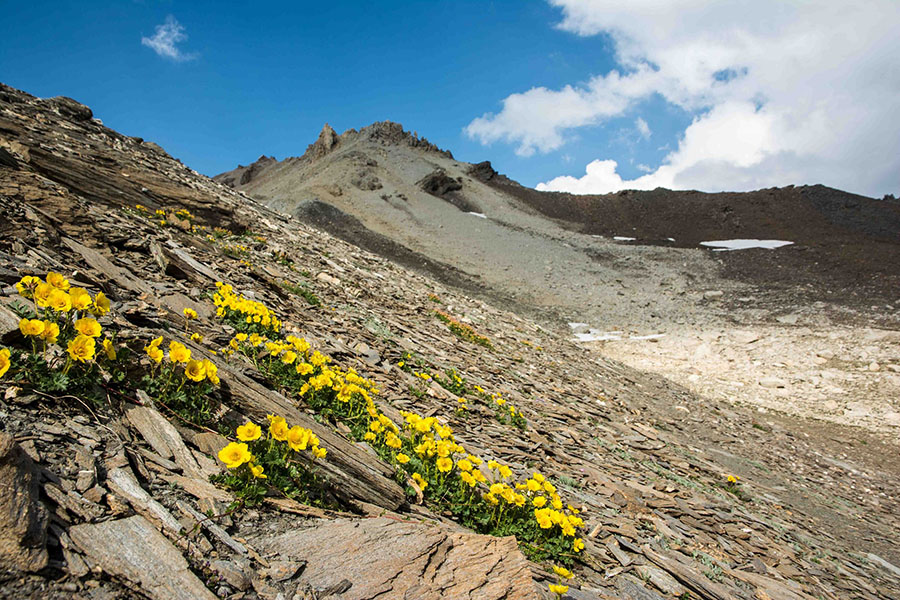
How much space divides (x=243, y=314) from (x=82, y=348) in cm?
266

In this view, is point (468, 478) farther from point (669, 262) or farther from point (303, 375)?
point (669, 262)

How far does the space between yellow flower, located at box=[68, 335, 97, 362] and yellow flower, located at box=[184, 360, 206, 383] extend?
0.56 meters

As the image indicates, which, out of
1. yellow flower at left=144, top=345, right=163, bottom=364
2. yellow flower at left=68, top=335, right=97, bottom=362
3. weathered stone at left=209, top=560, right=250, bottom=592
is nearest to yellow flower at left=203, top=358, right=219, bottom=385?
yellow flower at left=144, top=345, right=163, bottom=364

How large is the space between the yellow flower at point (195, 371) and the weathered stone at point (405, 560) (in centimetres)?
124

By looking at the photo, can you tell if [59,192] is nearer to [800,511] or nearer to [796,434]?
[800,511]

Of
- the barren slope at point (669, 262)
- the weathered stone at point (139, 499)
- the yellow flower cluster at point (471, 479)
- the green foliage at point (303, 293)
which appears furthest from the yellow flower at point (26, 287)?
the barren slope at point (669, 262)

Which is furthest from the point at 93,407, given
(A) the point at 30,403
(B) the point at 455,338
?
(B) the point at 455,338

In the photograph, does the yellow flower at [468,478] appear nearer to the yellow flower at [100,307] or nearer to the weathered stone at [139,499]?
the weathered stone at [139,499]

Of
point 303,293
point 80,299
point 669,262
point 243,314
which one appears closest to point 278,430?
point 80,299

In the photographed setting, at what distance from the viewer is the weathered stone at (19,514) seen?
1.56m

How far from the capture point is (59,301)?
2611 millimetres

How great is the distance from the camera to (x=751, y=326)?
20969mm

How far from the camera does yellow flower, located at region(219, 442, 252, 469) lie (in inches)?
95.5

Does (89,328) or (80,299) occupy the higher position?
(80,299)
